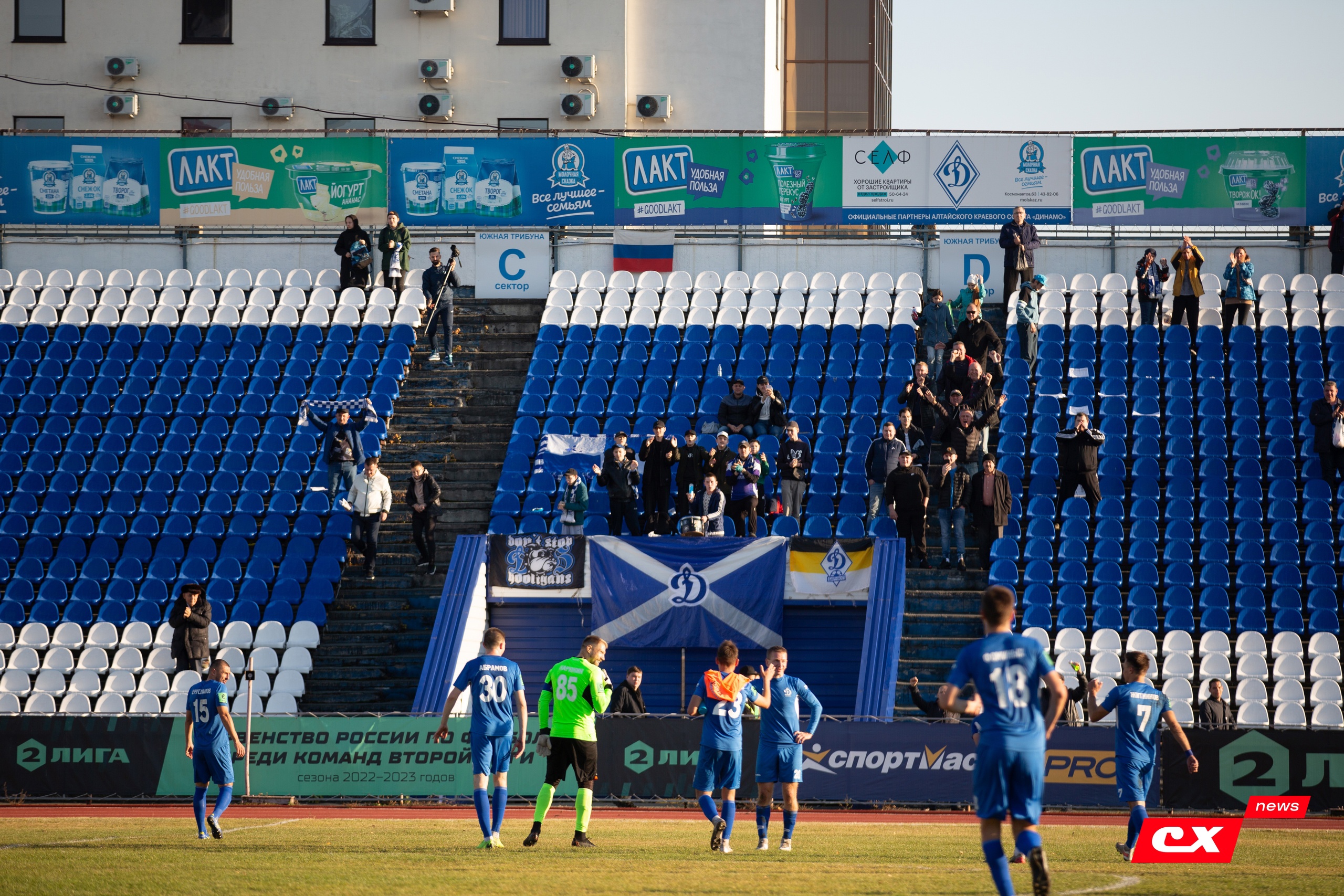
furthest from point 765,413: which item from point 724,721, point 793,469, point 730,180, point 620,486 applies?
point 724,721

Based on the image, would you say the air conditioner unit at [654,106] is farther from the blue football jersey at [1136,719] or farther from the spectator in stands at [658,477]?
the blue football jersey at [1136,719]

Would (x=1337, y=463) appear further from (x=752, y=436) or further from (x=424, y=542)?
(x=424, y=542)

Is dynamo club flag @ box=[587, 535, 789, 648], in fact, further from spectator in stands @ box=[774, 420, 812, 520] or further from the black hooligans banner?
spectator in stands @ box=[774, 420, 812, 520]

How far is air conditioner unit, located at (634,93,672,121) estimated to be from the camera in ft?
114

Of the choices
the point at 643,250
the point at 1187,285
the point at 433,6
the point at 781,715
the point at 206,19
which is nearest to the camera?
the point at 781,715

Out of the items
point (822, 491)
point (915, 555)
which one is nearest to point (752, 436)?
point (822, 491)

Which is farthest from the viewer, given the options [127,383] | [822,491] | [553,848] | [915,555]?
[127,383]

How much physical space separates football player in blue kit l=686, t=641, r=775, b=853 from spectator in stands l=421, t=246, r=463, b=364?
15.5 m

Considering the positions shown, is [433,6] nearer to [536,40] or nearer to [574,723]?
[536,40]

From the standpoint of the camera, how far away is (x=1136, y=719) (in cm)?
1317

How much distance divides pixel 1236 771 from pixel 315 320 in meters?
18.4

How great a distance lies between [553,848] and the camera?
13.2 meters

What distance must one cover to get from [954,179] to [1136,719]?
18.2 meters

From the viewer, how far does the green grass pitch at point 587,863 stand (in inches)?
412
